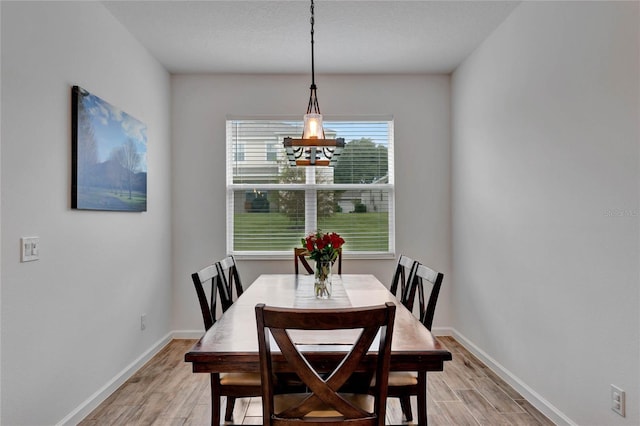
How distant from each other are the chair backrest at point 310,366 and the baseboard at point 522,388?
5.31 ft

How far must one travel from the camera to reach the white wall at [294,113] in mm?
4160

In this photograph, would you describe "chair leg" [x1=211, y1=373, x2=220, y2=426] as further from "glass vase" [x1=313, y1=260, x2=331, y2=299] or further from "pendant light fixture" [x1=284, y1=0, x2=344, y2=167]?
"pendant light fixture" [x1=284, y1=0, x2=344, y2=167]

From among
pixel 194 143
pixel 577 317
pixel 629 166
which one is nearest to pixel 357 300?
pixel 577 317

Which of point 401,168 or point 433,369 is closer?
point 433,369

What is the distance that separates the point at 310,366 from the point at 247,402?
1.52 m

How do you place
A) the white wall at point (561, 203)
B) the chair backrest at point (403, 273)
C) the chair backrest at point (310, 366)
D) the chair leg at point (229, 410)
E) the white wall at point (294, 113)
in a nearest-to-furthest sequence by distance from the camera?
the chair backrest at point (310, 366)
the white wall at point (561, 203)
the chair leg at point (229, 410)
the chair backrest at point (403, 273)
the white wall at point (294, 113)

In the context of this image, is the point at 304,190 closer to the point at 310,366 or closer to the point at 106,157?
the point at 106,157

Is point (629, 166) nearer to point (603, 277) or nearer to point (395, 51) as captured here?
point (603, 277)

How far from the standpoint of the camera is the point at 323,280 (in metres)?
2.45

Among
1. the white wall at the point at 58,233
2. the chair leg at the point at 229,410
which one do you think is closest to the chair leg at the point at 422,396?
the chair leg at the point at 229,410

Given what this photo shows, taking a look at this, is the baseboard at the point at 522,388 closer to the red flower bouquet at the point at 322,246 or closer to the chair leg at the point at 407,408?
the chair leg at the point at 407,408

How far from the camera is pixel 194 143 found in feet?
13.7

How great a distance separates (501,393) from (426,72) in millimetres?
3039

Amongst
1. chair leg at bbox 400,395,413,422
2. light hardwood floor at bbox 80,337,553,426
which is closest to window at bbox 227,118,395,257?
light hardwood floor at bbox 80,337,553,426
